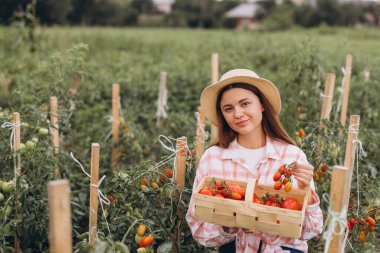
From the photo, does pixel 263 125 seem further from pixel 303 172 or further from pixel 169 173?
pixel 169 173

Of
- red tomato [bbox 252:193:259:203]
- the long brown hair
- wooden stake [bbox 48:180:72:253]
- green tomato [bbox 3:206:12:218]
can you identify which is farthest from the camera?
green tomato [bbox 3:206:12:218]

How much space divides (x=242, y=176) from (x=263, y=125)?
245 mm

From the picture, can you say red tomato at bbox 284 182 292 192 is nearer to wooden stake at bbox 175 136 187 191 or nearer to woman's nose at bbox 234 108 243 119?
woman's nose at bbox 234 108 243 119

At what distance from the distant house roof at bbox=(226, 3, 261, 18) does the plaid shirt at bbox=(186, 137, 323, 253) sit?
87.1ft

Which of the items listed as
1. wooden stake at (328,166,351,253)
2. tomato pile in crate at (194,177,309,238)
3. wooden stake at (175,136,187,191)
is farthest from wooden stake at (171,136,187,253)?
wooden stake at (328,166,351,253)

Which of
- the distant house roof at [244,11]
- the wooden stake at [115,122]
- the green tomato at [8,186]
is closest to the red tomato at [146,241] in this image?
the green tomato at [8,186]

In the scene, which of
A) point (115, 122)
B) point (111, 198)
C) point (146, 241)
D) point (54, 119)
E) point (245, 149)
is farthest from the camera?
point (115, 122)

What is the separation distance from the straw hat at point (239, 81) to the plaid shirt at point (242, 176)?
179 mm

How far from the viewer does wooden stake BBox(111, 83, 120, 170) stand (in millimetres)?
3327

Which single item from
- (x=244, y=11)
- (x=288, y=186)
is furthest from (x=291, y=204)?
(x=244, y=11)

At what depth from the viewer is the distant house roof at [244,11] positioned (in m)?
28.2

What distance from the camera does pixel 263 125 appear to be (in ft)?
6.28

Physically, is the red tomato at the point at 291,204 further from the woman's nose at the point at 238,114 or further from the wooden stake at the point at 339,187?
the woman's nose at the point at 238,114

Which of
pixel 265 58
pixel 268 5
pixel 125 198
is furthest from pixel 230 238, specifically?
pixel 268 5
